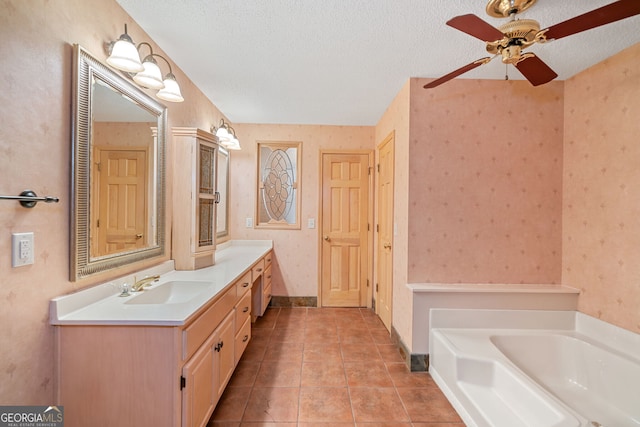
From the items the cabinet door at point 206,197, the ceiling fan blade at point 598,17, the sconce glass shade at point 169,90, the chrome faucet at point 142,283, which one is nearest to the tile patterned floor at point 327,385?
the chrome faucet at point 142,283

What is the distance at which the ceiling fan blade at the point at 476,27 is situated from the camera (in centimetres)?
120

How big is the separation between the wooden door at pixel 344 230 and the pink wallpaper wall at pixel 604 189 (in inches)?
81.4

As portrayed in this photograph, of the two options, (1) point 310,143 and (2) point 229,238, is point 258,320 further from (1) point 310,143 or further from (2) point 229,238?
(1) point 310,143

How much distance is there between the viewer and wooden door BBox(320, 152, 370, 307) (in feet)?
12.3

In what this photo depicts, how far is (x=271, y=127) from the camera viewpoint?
375cm

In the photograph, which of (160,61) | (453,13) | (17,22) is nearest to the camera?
(17,22)

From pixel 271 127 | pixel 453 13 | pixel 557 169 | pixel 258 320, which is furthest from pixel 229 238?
pixel 557 169

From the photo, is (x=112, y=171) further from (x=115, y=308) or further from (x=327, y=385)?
(x=327, y=385)

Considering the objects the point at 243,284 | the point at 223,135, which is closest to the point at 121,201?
the point at 243,284

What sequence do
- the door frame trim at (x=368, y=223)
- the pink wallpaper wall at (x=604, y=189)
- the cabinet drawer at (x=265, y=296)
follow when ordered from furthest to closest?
the door frame trim at (x=368, y=223) < the cabinet drawer at (x=265, y=296) < the pink wallpaper wall at (x=604, y=189)

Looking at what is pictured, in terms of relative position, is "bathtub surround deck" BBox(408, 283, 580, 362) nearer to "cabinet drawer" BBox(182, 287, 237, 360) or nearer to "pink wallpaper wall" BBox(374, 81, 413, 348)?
"pink wallpaper wall" BBox(374, 81, 413, 348)

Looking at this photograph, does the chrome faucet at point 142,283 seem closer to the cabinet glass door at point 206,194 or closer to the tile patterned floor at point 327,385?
the cabinet glass door at point 206,194

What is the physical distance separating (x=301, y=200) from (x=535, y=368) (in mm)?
2857

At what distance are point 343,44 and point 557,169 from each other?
2.09 meters
